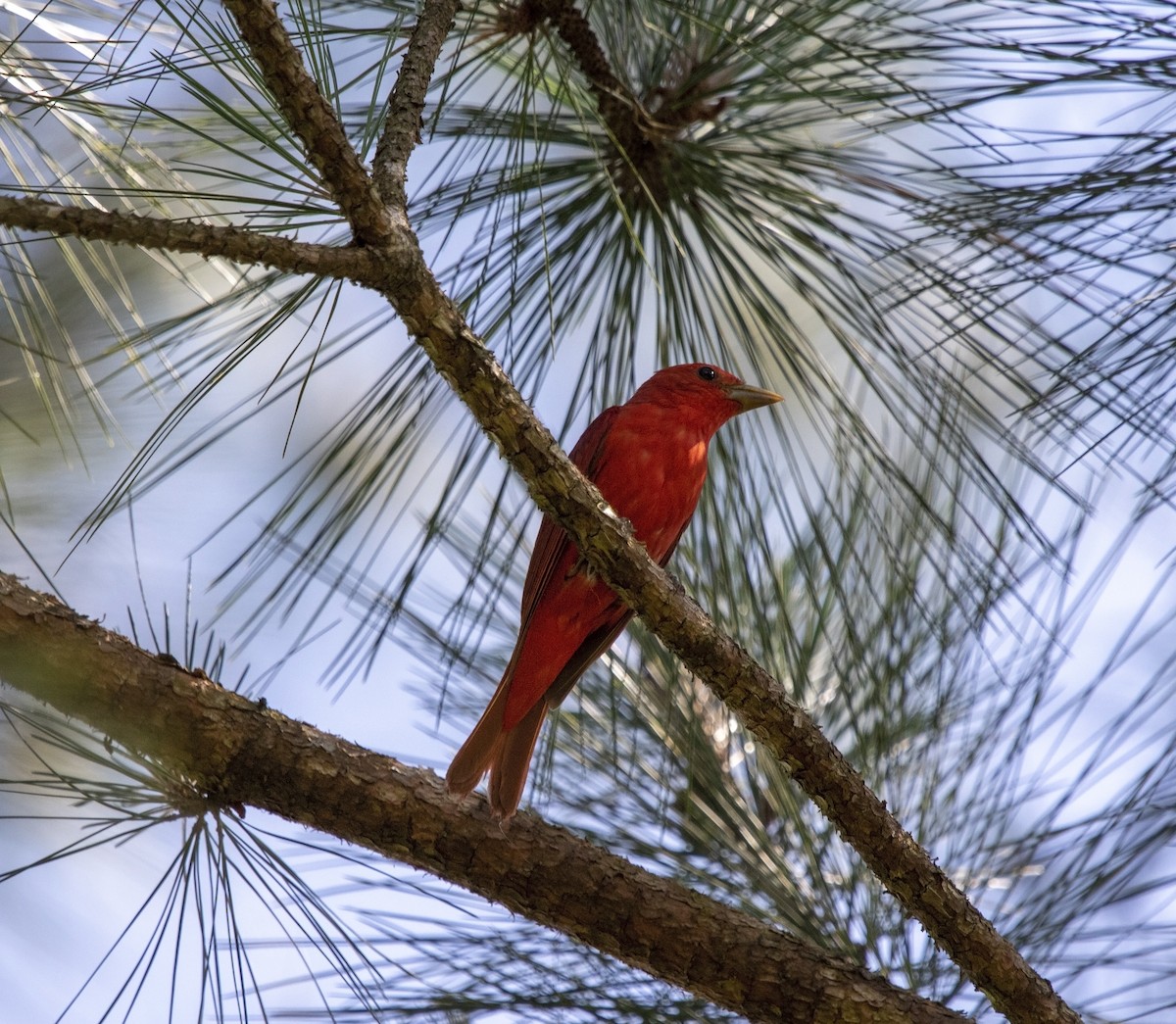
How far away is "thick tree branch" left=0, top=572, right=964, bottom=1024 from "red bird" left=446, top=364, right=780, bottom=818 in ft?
2.04

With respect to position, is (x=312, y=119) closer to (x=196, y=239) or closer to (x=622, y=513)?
(x=196, y=239)

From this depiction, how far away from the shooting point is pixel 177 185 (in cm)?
244

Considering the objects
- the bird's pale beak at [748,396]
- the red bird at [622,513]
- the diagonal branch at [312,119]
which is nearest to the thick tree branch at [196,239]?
the diagonal branch at [312,119]

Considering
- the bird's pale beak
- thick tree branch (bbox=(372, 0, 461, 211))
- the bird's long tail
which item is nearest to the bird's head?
the bird's pale beak

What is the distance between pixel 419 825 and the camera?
2199 millimetres

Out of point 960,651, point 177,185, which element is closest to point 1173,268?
point 960,651

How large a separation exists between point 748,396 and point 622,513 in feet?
1.46

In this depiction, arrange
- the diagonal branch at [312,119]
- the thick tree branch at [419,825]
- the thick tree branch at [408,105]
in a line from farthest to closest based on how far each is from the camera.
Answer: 1. the thick tree branch at [419,825]
2. the thick tree branch at [408,105]
3. the diagonal branch at [312,119]

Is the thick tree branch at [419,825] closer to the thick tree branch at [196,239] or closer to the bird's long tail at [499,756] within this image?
the bird's long tail at [499,756]

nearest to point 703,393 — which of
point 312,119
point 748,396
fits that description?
point 748,396

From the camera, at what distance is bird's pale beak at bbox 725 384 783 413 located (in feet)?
9.68

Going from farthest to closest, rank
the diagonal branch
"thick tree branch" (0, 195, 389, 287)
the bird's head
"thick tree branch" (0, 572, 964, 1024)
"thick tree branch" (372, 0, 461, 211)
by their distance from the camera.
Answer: the bird's head, "thick tree branch" (0, 572, 964, 1024), "thick tree branch" (372, 0, 461, 211), the diagonal branch, "thick tree branch" (0, 195, 389, 287)

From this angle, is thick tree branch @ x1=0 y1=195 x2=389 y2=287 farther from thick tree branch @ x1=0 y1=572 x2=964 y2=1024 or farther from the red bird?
the red bird

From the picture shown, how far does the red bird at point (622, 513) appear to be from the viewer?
2.95m
